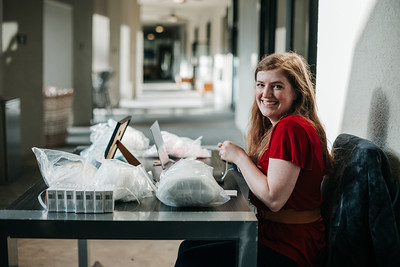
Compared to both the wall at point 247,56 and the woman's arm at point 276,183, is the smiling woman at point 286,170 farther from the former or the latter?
the wall at point 247,56

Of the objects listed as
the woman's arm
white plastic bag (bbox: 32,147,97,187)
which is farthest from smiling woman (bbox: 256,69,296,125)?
white plastic bag (bbox: 32,147,97,187)

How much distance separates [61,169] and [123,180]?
28 centimetres

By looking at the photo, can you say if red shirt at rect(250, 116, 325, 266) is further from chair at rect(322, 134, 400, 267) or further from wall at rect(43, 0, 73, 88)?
wall at rect(43, 0, 73, 88)

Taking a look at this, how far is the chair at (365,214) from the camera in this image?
1650mm

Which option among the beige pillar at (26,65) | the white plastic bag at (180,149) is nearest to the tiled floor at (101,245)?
the beige pillar at (26,65)

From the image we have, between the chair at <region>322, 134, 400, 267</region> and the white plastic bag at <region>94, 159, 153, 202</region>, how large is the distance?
67 cm

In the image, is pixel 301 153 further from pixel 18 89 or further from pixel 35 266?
pixel 18 89

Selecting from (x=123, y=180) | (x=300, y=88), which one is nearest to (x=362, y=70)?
(x=300, y=88)

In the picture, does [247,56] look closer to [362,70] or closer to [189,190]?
[362,70]

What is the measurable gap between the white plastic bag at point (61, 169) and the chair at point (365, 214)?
89cm

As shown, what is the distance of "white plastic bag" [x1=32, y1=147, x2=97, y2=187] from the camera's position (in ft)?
6.04

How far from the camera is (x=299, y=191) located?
180cm

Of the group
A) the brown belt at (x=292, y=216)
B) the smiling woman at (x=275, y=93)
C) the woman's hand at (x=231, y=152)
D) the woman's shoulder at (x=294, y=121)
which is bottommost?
A: the brown belt at (x=292, y=216)

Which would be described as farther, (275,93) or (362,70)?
(362,70)
